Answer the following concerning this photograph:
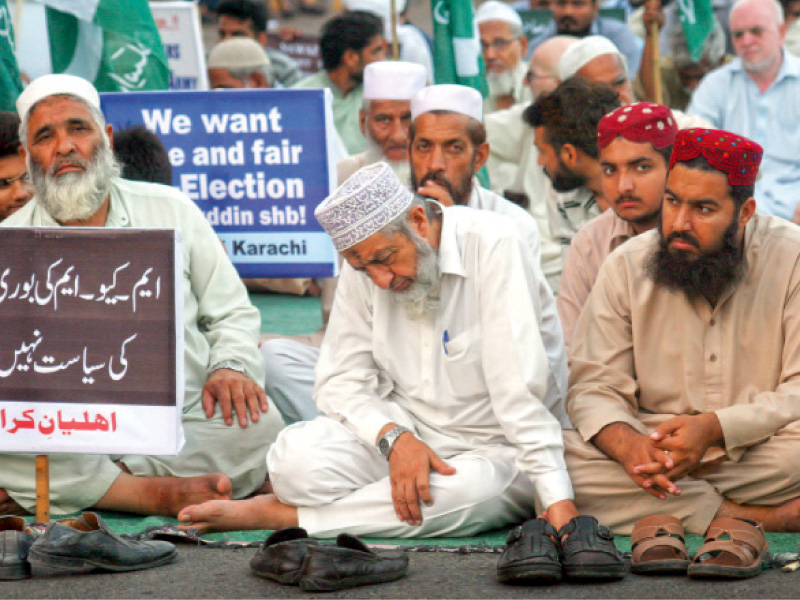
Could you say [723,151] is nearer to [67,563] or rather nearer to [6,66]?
[67,563]

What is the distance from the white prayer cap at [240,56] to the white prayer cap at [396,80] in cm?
316

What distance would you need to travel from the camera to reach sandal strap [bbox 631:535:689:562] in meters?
3.98

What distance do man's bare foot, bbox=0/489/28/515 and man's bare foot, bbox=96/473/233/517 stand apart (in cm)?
27

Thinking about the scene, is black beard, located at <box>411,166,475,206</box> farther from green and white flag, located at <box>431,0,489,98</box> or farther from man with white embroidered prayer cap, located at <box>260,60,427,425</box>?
green and white flag, located at <box>431,0,489,98</box>

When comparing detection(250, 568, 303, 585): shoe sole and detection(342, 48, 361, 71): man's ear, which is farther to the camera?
detection(342, 48, 361, 71): man's ear

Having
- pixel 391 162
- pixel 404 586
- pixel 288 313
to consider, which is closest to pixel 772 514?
pixel 404 586

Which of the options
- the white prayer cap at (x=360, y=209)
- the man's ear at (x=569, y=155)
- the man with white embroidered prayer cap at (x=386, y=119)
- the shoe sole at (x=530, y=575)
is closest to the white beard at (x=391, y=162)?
the man with white embroidered prayer cap at (x=386, y=119)

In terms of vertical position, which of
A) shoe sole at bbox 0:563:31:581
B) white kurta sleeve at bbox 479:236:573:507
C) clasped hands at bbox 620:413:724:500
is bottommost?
shoe sole at bbox 0:563:31:581

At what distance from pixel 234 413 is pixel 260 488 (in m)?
0.31

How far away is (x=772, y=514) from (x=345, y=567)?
1.43 metres

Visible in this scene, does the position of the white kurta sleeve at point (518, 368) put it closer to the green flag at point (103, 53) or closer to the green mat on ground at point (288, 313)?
the green mat on ground at point (288, 313)

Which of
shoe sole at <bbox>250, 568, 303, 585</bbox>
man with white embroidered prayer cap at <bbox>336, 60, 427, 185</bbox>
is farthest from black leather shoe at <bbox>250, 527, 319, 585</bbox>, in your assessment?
man with white embroidered prayer cap at <bbox>336, 60, 427, 185</bbox>

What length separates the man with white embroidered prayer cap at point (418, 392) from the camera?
4387 millimetres

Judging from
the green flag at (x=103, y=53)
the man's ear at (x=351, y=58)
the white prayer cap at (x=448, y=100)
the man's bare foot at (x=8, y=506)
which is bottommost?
the man's bare foot at (x=8, y=506)
